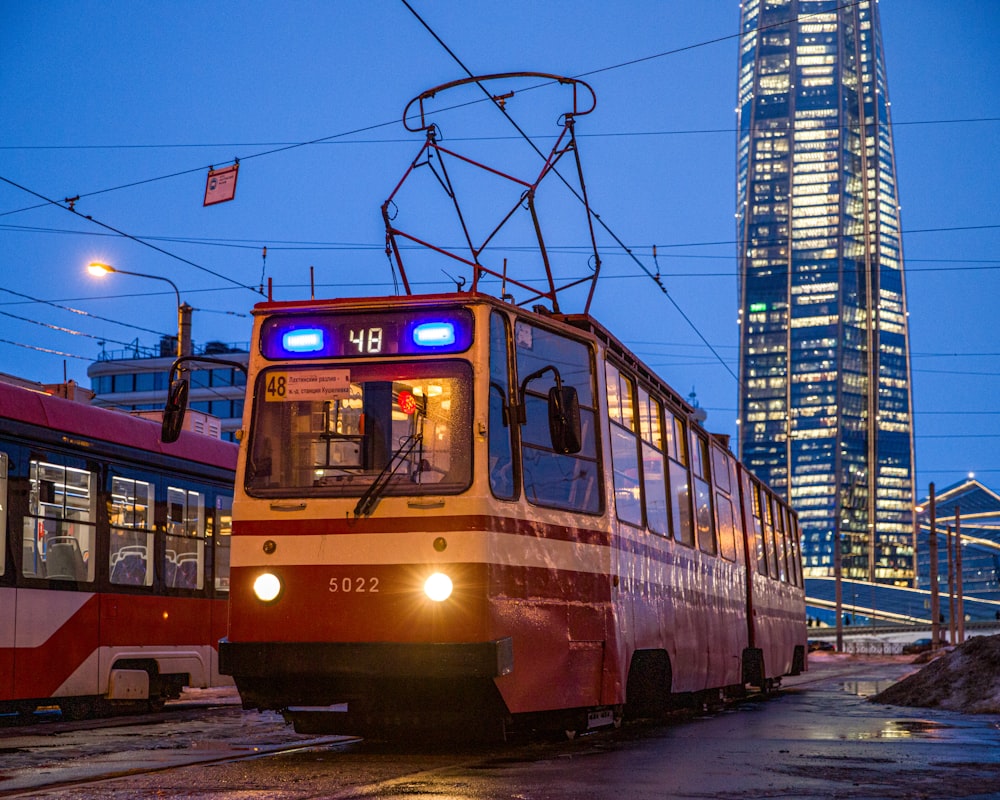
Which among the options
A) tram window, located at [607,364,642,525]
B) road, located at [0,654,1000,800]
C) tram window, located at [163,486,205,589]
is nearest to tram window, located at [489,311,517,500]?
tram window, located at [607,364,642,525]

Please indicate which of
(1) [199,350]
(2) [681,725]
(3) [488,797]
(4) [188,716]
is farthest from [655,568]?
(1) [199,350]

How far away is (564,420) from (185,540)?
8693 mm

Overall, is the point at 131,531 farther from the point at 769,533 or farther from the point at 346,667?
the point at 769,533

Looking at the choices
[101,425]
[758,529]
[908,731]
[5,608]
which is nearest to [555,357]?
[908,731]

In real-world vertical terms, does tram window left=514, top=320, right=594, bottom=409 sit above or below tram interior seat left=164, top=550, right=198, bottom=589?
above

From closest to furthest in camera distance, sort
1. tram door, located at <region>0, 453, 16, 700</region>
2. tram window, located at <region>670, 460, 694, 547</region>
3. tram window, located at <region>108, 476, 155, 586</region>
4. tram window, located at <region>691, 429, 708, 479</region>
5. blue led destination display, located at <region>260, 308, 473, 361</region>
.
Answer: blue led destination display, located at <region>260, 308, 473, 361</region> → tram door, located at <region>0, 453, 16, 700</region> → tram window, located at <region>670, 460, 694, 547</region> → tram window, located at <region>691, 429, 708, 479</region> → tram window, located at <region>108, 476, 155, 586</region>

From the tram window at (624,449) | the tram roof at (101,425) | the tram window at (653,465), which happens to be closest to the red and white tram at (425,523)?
the tram window at (624,449)

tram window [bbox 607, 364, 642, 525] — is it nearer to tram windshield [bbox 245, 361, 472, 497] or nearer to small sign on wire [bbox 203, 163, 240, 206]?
tram windshield [bbox 245, 361, 472, 497]

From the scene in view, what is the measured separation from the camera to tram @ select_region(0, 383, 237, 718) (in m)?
13.4

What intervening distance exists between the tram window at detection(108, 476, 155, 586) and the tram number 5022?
21.3ft

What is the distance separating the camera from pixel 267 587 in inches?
370

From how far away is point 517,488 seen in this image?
9.53m

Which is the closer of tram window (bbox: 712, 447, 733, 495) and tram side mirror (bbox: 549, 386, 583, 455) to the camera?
tram side mirror (bbox: 549, 386, 583, 455)

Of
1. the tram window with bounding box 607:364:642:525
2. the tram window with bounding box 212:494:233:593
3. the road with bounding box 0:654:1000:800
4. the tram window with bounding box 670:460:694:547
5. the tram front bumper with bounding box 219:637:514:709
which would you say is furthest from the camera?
the tram window with bounding box 212:494:233:593
